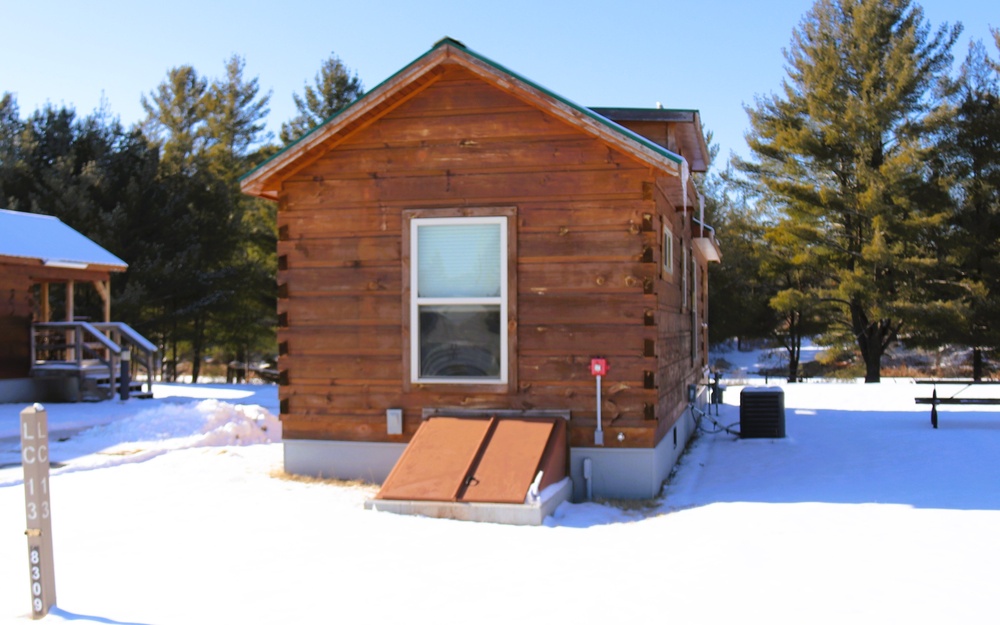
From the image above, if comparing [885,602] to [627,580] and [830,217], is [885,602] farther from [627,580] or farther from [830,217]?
[830,217]

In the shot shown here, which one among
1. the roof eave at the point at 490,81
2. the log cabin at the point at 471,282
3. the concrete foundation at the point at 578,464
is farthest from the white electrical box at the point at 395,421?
the roof eave at the point at 490,81

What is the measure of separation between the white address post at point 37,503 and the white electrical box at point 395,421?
4.41m

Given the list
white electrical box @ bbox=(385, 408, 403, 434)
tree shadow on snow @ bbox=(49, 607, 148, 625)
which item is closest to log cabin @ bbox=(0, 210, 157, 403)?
white electrical box @ bbox=(385, 408, 403, 434)

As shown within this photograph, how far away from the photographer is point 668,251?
1136 centimetres

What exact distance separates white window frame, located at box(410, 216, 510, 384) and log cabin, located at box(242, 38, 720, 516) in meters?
0.02

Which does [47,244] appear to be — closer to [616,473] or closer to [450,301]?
[450,301]

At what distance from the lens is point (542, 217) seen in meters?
9.41

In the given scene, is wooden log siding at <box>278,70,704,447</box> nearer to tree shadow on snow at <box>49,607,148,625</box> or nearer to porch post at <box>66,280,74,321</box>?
tree shadow on snow at <box>49,607,148,625</box>

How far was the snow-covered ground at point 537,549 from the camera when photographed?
5.58 metres

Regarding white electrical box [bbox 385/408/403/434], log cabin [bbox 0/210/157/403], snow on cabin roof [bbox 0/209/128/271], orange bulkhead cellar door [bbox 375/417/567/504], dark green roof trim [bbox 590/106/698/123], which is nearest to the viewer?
orange bulkhead cellar door [bbox 375/417/567/504]

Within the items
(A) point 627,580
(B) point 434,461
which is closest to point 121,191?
(B) point 434,461

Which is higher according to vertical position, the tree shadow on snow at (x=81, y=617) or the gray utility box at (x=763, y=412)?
the gray utility box at (x=763, y=412)

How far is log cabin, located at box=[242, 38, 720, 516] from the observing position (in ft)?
30.2

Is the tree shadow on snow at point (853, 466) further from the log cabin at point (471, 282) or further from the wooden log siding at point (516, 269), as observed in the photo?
the wooden log siding at point (516, 269)
